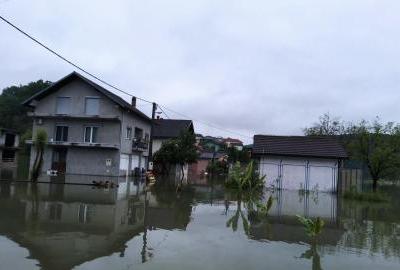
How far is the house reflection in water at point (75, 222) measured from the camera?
29.9 feet

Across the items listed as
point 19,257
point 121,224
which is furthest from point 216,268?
point 121,224

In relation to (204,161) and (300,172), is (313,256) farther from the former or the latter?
(204,161)

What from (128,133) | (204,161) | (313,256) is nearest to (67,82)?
(128,133)

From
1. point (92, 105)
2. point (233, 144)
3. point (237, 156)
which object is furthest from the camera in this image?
point (233, 144)

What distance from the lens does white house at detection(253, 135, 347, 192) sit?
32094mm

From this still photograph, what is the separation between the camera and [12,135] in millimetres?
55031

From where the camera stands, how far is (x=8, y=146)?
5384 centimetres

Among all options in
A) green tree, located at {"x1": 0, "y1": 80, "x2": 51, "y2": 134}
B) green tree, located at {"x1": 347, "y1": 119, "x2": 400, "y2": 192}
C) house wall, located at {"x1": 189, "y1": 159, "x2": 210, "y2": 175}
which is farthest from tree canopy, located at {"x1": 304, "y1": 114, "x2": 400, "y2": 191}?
green tree, located at {"x1": 0, "y1": 80, "x2": 51, "y2": 134}

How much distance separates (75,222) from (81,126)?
2728 cm

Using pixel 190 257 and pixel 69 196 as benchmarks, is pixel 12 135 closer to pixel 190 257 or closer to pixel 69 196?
pixel 69 196

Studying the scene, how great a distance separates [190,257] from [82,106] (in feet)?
102

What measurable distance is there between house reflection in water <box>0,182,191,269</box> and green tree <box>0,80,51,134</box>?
70014 mm

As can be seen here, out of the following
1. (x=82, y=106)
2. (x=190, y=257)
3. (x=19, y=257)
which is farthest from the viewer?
(x=82, y=106)

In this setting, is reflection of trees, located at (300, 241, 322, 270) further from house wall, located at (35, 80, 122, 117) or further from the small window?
the small window
